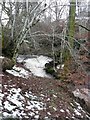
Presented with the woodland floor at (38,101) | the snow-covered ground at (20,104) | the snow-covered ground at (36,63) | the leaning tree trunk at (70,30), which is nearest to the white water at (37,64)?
the snow-covered ground at (36,63)

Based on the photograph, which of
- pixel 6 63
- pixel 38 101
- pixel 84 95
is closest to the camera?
pixel 38 101

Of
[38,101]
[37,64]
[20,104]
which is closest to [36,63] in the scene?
[37,64]

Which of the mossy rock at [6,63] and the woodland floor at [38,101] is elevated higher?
the mossy rock at [6,63]

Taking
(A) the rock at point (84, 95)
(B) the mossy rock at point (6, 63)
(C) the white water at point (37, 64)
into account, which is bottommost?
(A) the rock at point (84, 95)

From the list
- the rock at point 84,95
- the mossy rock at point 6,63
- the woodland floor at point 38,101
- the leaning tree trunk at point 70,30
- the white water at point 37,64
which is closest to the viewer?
the woodland floor at point 38,101

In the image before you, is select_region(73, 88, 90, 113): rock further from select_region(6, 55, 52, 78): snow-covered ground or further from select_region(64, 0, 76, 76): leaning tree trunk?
select_region(6, 55, 52, 78): snow-covered ground

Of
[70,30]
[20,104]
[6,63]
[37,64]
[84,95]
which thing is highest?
[70,30]

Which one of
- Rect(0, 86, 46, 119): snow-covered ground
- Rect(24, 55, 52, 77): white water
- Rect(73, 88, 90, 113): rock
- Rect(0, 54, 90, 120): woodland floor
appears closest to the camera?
Rect(0, 86, 46, 119): snow-covered ground

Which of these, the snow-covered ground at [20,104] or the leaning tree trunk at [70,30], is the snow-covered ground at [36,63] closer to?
the leaning tree trunk at [70,30]

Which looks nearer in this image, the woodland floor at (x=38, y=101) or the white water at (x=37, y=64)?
the woodland floor at (x=38, y=101)

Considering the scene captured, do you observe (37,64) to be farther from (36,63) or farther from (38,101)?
(38,101)

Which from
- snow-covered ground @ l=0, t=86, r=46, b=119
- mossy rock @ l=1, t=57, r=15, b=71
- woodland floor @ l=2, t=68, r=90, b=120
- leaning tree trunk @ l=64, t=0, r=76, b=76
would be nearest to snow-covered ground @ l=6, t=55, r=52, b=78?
leaning tree trunk @ l=64, t=0, r=76, b=76

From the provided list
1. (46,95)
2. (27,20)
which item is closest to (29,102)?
(46,95)

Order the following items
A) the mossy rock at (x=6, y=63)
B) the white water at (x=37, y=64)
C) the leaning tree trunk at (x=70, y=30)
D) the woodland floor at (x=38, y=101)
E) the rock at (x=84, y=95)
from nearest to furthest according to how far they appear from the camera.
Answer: the woodland floor at (x=38, y=101) → the rock at (x=84, y=95) → the mossy rock at (x=6, y=63) → the leaning tree trunk at (x=70, y=30) → the white water at (x=37, y=64)
